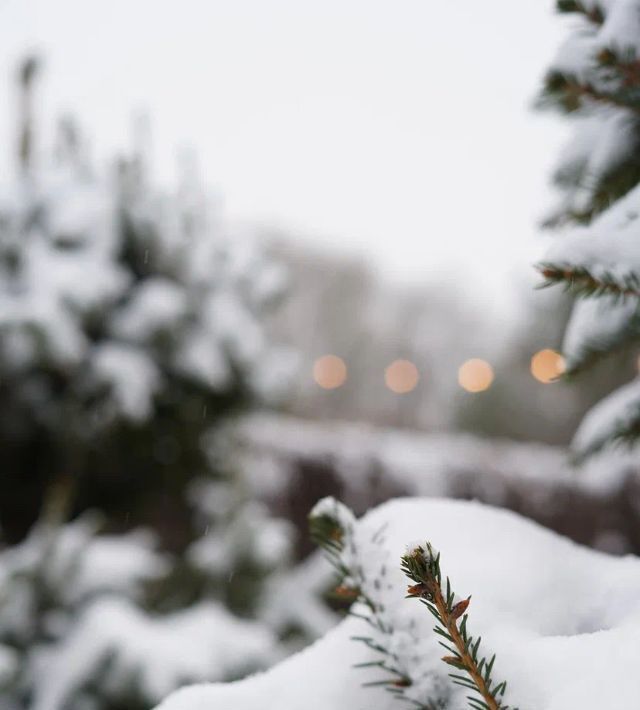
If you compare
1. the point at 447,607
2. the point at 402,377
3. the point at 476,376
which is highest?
the point at 402,377

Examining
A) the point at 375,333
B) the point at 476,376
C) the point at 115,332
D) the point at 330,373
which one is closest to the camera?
the point at 115,332

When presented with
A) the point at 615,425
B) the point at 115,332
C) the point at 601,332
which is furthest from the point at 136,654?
the point at 601,332

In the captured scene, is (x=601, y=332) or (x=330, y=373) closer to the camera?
(x=601, y=332)

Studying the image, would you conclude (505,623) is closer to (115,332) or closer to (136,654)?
(136,654)

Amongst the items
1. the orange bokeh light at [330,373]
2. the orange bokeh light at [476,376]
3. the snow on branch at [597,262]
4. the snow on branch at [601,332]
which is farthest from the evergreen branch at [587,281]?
the orange bokeh light at [330,373]

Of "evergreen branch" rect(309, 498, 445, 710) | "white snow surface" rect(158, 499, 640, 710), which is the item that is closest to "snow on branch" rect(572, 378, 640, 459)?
"white snow surface" rect(158, 499, 640, 710)

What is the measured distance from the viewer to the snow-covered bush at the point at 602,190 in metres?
0.84

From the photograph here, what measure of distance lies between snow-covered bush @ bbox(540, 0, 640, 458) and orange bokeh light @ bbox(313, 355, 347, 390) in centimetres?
3689

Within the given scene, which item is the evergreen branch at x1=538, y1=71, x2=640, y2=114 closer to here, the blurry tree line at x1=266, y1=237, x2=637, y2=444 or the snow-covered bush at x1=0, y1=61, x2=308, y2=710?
the snow-covered bush at x1=0, y1=61, x2=308, y2=710

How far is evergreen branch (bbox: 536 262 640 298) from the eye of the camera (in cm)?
81

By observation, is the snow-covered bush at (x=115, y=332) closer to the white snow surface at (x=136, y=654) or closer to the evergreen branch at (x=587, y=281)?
the white snow surface at (x=136, y=654)

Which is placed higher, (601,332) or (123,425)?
(123,425)

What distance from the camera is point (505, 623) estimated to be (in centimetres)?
Result: 71

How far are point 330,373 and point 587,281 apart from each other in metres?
37.8
